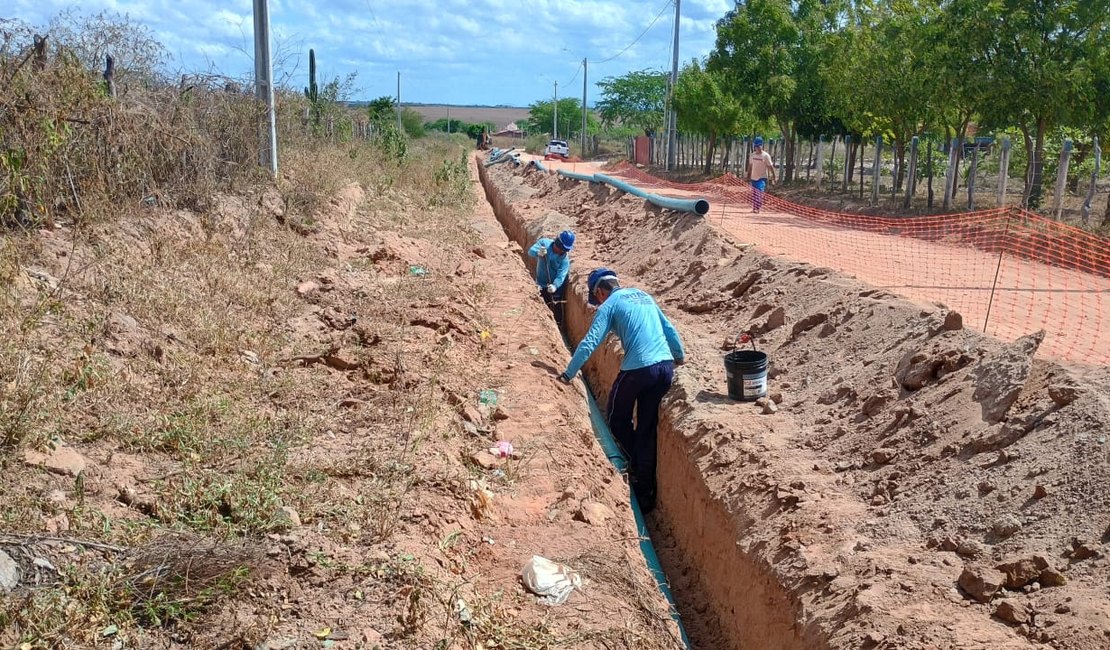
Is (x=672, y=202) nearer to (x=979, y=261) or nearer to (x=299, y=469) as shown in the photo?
(x=979, y=261)

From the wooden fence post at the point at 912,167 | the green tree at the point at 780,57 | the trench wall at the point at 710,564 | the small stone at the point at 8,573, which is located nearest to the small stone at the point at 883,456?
the trench wall at the point at 710,564

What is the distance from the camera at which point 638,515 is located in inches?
290

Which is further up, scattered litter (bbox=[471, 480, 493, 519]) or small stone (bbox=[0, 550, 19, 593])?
small stone (bbox=[0, 550, 19, 593])

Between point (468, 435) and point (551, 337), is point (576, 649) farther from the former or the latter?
point (551, 337)

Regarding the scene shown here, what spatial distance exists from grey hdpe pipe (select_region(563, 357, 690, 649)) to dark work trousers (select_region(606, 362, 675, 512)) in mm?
122

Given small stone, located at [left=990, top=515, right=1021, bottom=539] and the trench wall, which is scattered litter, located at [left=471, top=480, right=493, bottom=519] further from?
small stone, located at [left=990, top=515, right=1021, bottom=539]

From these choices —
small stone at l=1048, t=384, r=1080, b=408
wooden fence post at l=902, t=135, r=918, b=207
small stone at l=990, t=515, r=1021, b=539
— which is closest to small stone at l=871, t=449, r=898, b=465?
small stone at l=1048, t=384, r=1080, b=408

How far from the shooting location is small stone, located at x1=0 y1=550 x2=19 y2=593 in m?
3.36

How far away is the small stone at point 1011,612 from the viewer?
386 centimetres

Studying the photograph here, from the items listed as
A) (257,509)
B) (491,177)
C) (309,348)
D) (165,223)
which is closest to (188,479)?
(257,509)

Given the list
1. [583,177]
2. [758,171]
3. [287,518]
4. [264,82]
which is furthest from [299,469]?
[583,177]

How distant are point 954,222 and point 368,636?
47.1 feet

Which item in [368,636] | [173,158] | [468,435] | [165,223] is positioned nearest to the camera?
[368,636]

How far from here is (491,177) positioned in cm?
3709
